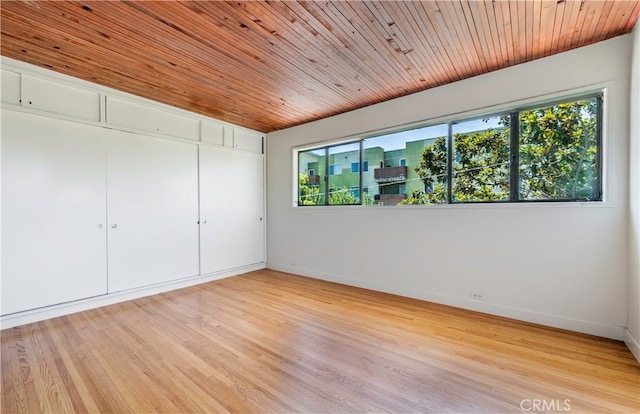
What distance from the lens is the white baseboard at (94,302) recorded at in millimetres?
2818

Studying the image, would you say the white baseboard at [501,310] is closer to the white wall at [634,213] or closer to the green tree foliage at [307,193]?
the white wall at [634,213]

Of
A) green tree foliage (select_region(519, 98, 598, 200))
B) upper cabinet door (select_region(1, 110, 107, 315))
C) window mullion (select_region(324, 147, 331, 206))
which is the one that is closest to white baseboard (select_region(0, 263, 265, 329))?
upper cabinet door (select_region(1, 110, 107, 315))

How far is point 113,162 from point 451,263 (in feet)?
14.7

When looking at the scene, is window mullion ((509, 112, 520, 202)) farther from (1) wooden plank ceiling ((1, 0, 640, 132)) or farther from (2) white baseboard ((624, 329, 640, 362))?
(2) white baseboard ((624, 329, 640, 362))

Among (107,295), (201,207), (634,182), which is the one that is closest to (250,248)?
(201,207)

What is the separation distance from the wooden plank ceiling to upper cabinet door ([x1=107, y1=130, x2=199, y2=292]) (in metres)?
0.84

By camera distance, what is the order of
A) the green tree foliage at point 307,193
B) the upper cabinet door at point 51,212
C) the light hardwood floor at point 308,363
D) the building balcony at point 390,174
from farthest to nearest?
the green tree foliage at point 307,193 → the building balcony at point 390,174 → the upper cabinet door at point 51,212 → the light hardwood floor at point 308,363

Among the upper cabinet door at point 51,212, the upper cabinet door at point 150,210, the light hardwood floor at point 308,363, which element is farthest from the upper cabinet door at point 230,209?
the light hardwood floor at point 308,363

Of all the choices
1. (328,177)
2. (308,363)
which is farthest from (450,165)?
(308,363)

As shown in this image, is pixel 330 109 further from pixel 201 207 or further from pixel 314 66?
pixel 201 207

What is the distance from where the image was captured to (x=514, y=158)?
3035 millimetres

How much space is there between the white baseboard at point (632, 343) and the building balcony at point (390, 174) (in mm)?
2579

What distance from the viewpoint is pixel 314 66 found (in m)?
2.95

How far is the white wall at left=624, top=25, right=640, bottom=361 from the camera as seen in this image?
221 cm
